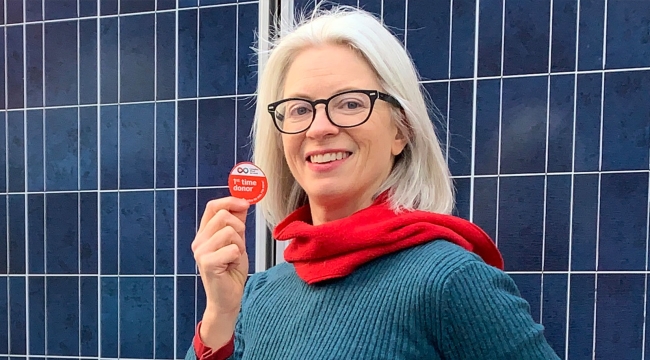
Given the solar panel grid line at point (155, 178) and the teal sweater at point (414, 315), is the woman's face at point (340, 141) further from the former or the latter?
the solar panel grid line at point (155, 178)

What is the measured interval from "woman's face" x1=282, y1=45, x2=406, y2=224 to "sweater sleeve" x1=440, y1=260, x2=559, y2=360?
0.25 metres

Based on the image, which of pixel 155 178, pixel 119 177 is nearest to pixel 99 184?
pixel 119 177

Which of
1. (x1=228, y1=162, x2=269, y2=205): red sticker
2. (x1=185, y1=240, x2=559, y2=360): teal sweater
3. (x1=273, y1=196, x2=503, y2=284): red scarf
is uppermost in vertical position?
(x1=228, y1=162, x2=269, y2=205): red sticker

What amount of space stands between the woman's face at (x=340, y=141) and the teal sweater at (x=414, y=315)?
15 cm

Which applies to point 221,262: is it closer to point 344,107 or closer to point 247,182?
point 247,182

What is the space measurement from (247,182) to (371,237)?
11.7 inches

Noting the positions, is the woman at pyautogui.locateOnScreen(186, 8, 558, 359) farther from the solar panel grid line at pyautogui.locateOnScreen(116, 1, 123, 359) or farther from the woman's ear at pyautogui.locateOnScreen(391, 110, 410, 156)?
the solar panel grid line at pyautogui.locateOnScreen(116, 1, 123, 359)

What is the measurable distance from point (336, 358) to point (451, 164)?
75cm

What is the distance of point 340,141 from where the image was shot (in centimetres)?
95

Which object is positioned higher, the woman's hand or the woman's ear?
the woman's ear

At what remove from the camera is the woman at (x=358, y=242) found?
82 centimetres

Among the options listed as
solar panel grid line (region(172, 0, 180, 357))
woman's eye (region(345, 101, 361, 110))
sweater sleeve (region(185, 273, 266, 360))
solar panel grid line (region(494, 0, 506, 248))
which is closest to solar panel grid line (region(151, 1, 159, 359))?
solar panel grid line (region(172, 0, 180, 357))

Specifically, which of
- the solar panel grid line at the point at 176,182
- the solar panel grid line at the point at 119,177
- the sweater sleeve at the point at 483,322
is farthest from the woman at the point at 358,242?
the solar panel grid line at the point at 119,177

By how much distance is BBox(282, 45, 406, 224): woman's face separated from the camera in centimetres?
95
